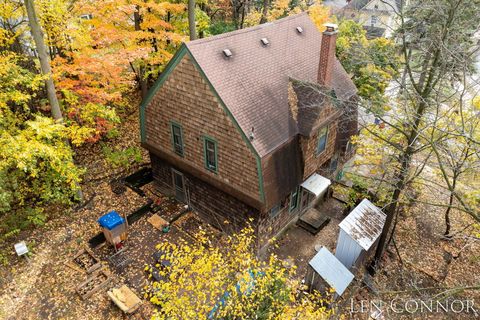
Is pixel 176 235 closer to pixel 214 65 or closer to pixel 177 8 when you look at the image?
pixel 214 65

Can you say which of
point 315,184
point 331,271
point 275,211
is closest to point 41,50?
point 275,211

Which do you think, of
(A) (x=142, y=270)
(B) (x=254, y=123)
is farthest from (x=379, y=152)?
(A) (x=142, y=270)

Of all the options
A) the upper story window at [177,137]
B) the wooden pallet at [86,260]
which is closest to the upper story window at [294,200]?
the upper story window at [177,137]

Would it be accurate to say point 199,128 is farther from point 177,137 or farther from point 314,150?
point 314,150

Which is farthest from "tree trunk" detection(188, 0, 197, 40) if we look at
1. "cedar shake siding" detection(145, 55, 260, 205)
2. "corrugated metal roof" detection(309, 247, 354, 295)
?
"corrugated metal roof" detection(309, 247, 354, 295)

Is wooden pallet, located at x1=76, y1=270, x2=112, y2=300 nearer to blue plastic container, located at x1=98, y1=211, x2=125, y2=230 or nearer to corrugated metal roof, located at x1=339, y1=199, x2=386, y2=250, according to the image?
blue plastic container, located at x1=98, y1=211, x2=125, y2=230
